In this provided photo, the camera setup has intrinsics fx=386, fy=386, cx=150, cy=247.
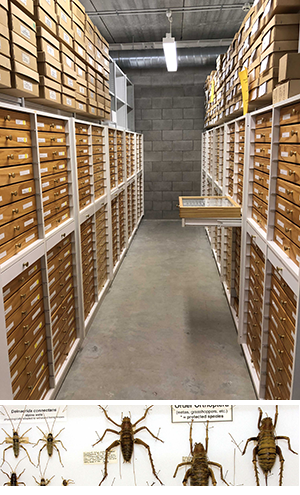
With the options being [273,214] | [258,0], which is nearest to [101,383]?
[273,214]

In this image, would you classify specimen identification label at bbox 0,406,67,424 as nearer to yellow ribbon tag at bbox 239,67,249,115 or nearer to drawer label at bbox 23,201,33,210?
drawer label at bbox 23,201,33,210

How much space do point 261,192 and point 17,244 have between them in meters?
2.02

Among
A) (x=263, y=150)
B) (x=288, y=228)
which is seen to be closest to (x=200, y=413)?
(x=288, y=228)

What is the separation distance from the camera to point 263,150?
3123 mm

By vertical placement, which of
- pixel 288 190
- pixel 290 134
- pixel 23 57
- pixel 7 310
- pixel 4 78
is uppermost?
pixel 23 57

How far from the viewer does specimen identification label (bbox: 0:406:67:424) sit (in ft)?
3.34

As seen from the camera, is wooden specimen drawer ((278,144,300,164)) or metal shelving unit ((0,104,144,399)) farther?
metal shelving unit ((0,104,144,399))

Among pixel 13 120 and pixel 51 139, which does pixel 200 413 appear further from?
pixel 51 139

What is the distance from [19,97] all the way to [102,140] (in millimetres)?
2350

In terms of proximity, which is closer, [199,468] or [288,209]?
[199,468]

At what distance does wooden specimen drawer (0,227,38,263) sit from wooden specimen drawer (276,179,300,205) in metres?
1.74

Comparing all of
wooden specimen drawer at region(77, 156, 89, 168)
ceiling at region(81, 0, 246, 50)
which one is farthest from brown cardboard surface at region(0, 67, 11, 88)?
ceiling at region(81, 0, 246, 50)

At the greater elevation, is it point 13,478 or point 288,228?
point 288,228

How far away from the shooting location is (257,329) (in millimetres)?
3414
